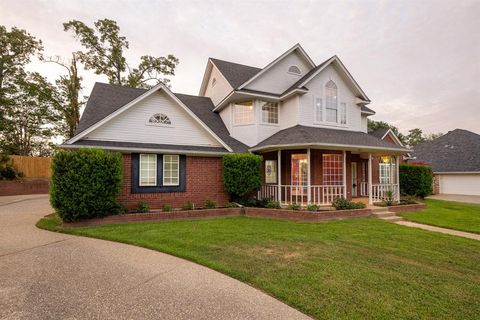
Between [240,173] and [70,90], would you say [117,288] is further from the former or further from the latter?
[70,90]

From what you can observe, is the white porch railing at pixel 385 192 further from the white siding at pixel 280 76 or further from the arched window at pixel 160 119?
the arched window at pixel 160 119

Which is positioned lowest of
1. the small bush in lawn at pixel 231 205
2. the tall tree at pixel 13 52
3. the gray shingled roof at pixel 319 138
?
the small bush in lawn at pixel 231 205

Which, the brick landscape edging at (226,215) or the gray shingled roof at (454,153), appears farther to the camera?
the gray shingled roof at (454,153)

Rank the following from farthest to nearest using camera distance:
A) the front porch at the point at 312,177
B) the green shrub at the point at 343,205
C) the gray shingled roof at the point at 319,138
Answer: the front porch at the point at 312,177, the gray shingled roof at the point at 319,138, the green shrub at the point at 343,205

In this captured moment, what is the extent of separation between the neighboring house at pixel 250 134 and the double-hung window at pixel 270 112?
62 mm

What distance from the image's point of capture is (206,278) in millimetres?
4406

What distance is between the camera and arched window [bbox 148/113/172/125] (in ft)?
37.6

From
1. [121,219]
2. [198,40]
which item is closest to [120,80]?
[198,40]

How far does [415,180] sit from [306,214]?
12.1 m

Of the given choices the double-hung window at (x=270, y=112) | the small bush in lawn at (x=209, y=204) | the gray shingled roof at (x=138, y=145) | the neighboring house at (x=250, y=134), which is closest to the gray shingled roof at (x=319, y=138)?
the neighboring house at (x=250, y=134)

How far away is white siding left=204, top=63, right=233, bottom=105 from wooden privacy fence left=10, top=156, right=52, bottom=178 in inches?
660

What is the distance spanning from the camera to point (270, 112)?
48.9ft

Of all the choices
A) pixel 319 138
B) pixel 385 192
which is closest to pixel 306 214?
pixel 319 138

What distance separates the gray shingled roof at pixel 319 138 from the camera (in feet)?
37.6
